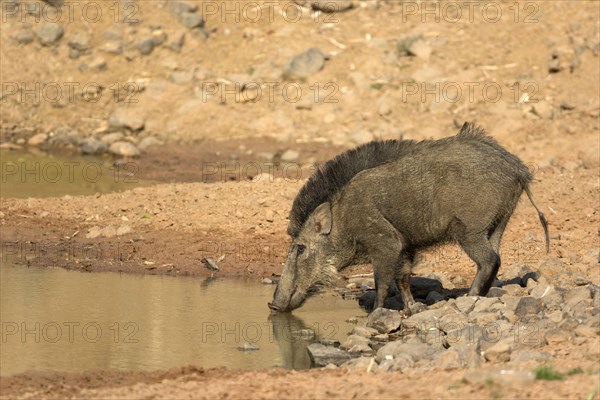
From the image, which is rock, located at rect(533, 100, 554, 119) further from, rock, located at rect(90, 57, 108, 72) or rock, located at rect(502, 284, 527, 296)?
rock, located at rect(502, 284, 527, 296)

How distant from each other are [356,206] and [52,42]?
17321 millimetres

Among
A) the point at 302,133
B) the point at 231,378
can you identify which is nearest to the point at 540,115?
the point at 302,133

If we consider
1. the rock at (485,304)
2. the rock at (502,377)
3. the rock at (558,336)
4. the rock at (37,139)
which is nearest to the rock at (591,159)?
the rock at (485,304)

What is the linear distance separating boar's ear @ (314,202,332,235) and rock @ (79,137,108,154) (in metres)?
12.9

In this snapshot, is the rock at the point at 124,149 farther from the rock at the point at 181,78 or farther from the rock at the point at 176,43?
the rock at the point at 176,43

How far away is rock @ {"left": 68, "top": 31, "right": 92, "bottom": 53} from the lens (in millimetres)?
28344

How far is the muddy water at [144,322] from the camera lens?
37.0 ft

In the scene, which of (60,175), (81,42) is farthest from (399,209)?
(81,42)

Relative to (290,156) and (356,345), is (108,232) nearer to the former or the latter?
(356,345)

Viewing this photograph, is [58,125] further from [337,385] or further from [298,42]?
[337,385]

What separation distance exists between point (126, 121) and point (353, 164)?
13791 mm

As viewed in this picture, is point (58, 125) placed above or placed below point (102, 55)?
below

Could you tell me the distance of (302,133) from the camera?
84.4ft

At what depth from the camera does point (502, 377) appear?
899 centimetres
